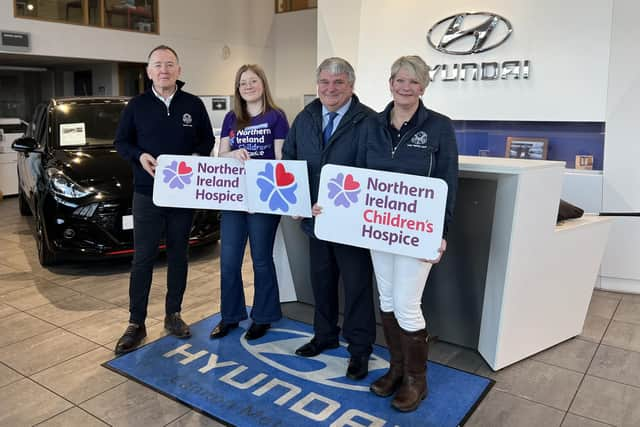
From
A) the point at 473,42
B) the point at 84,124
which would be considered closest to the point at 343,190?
the point at 473,42

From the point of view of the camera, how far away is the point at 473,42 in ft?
16.9

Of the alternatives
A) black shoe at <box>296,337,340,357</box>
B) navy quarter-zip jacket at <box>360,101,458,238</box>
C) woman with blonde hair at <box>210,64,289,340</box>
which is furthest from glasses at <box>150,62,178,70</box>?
black shoe at <box>296,337,340,357</box>

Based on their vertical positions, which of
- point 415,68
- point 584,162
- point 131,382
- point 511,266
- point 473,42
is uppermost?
point 473,42

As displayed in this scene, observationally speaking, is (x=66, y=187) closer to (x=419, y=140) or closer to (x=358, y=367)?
(x=358, y=367)

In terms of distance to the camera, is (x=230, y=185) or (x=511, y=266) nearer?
(x=511, y=266)

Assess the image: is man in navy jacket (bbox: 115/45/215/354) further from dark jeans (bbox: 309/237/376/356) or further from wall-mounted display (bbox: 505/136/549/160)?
wall-mounted display (bbox: 505/136/549/160)

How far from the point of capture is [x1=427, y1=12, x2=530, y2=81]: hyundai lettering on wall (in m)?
4.95

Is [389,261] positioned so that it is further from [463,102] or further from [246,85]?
[463,102]

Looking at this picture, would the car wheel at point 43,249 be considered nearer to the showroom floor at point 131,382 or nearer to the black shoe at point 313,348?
the showroom floor at point 131,382

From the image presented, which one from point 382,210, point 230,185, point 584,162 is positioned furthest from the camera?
point 584,162

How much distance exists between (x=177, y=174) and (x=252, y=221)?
49 centimetres

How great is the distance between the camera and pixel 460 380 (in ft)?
9.20

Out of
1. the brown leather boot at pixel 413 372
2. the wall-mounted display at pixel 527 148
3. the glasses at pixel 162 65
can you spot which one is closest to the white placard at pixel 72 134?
the glasses at pixel 162 65

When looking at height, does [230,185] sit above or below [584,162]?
below
